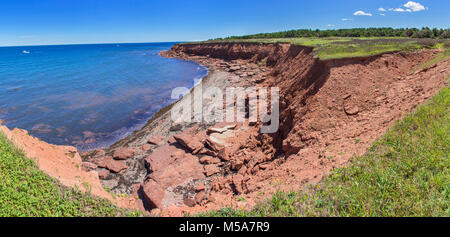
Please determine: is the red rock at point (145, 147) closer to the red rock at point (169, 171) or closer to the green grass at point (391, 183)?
the red rock at point (169, 171)

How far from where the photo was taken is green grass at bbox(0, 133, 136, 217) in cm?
461

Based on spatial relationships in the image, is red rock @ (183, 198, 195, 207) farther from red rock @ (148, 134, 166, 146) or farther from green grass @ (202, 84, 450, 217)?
red rock @ (148, 134, 166, 146)

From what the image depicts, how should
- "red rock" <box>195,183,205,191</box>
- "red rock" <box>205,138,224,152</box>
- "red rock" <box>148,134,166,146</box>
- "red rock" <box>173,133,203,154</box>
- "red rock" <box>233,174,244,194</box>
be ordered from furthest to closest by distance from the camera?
"red rock" <box>148,134,166,146</box> → "red rock" <box>173,133,203,154</box> → "red rock" <box>205,138,224,152</box> → "red rock" <box>195,183,205,191</box> → "red rock" <box>233,174,244,194</box>

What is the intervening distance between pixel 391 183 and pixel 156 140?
13.6 metres

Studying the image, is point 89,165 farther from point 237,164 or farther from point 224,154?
point 237,164

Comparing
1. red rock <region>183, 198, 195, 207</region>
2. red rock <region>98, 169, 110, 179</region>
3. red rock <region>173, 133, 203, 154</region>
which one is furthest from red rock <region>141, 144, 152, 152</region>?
red rock <region>183, 198, 195, 207</region>

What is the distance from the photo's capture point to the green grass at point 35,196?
4.61 m

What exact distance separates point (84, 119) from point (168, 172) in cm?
1413

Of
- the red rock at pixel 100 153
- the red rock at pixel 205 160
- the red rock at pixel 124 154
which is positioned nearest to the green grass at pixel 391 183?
the red rock at pixel 205 160

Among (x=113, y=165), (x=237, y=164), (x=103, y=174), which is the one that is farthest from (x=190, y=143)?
(x=103, y=174)

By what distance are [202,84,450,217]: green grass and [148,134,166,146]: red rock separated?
10517 mm

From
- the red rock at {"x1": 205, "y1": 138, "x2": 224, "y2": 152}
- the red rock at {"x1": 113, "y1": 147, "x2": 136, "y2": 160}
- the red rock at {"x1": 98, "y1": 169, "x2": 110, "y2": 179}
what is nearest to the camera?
the red rock at {"x1": 98, "y1": 169, "x2": 110, "y2": 179}

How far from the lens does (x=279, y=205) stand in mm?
4902
